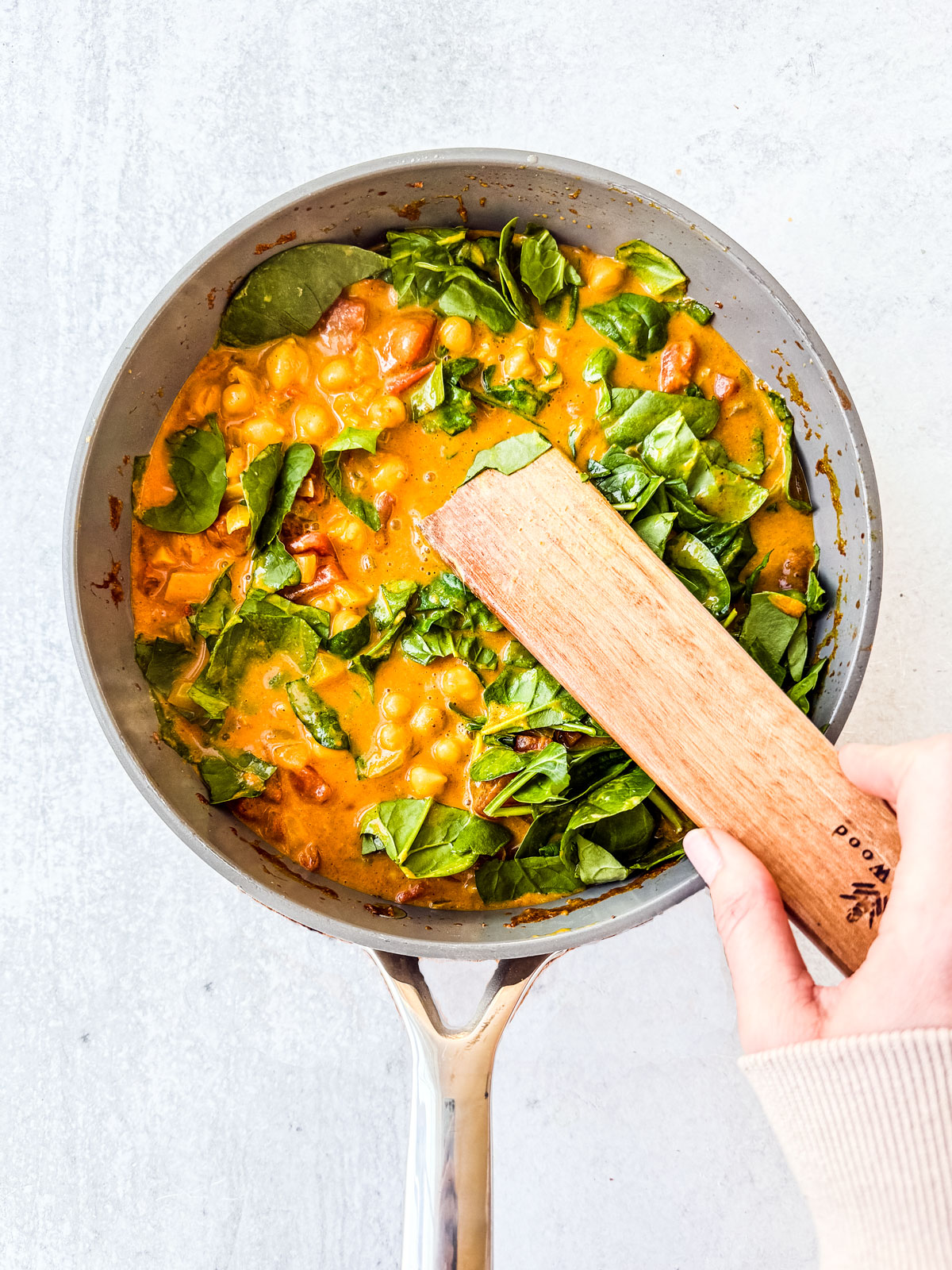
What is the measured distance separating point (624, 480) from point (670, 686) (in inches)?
24.5

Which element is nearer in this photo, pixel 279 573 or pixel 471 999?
pixel 279 573

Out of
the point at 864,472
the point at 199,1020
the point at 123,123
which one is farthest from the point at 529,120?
the point at 199,1020

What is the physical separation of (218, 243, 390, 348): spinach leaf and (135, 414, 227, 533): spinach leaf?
0.99 ft

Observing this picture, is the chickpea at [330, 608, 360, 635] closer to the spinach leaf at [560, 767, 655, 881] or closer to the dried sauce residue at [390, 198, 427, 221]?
the spinach leaf at [560, 767, 655, 881]

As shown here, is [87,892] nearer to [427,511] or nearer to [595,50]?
[427,511]

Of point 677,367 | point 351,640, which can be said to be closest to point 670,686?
point 351,640

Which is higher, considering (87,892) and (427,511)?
(427,511)

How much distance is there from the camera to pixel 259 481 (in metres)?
2.53

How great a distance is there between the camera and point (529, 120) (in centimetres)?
291

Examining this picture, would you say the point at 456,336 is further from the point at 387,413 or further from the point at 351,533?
the point at 351,533

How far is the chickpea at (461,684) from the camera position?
8.40 feet

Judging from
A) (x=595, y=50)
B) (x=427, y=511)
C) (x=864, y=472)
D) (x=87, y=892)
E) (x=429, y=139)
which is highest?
(x=595, y=50)

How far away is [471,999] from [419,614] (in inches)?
50.0

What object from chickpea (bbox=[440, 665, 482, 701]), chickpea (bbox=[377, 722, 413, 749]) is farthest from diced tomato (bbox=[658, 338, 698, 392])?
chickpea (bbox=[377, 722, 413, 749])
